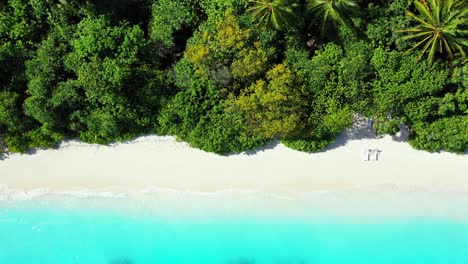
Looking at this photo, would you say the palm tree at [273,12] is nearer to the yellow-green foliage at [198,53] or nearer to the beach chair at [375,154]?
the yellow-green foliage at [198,53]

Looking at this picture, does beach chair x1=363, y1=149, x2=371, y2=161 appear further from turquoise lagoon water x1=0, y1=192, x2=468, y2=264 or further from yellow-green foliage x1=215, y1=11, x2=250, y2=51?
yellow-green foliage x1=215, y1=11, x2=250, y2=51

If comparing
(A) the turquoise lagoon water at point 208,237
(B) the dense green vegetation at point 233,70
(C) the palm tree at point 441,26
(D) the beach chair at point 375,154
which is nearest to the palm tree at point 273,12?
(B) the dense green vegetation at point 233,70

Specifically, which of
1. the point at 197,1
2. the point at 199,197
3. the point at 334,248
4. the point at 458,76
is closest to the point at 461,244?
the point at 334,248

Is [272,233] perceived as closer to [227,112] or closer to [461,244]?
[227,112]

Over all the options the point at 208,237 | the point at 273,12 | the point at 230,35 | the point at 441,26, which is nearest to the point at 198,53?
the point at 230,35

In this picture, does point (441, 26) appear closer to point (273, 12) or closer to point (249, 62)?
point (273, 12)
